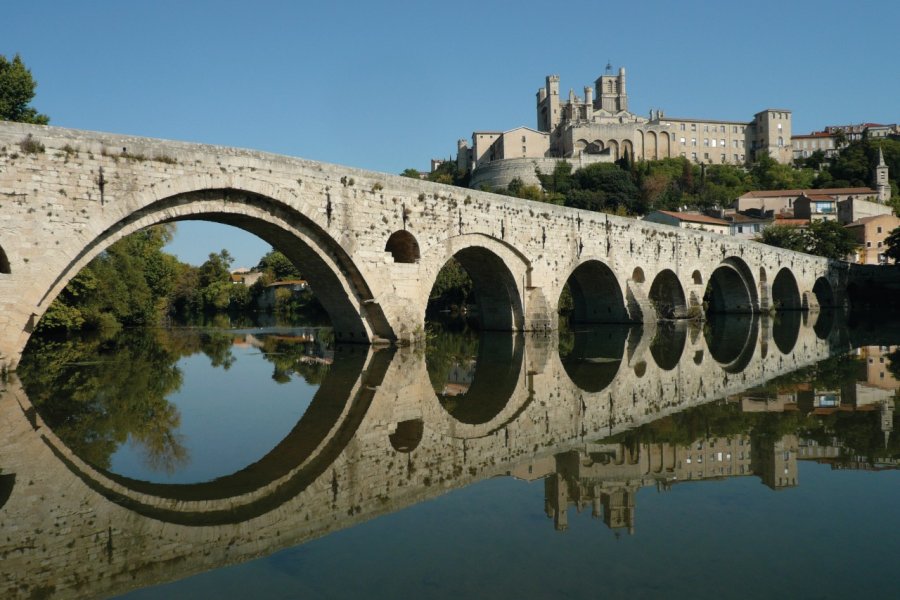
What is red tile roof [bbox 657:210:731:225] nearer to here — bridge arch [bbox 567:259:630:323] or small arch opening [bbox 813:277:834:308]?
small arch opening [bbox 813:277:834:308]

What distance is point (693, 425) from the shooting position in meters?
8.62

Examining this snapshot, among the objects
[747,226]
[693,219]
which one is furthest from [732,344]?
[747,226]

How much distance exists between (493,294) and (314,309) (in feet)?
111

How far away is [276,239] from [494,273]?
8.72 meters

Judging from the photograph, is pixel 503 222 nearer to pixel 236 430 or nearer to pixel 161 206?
pixel 161 206

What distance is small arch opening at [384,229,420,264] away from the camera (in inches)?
749

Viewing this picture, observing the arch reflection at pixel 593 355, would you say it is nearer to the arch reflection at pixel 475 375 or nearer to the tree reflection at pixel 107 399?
the arch reflection at pixel 475 375

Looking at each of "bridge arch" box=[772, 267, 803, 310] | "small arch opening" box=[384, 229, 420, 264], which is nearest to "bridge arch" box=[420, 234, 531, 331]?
"small arch opening" box=[384, 229, 420, 264]

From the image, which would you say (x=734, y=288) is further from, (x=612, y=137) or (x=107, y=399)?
(x=612, y=137)

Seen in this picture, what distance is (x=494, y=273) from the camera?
23.6 metres

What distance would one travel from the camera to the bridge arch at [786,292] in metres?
44.0

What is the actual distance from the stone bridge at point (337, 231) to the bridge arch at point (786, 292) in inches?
595

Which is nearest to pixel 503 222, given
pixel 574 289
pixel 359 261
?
pixel 359 261

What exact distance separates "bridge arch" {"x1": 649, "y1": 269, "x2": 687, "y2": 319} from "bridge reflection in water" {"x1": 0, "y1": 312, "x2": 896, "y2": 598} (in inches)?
776
